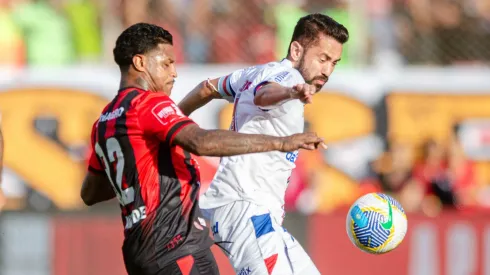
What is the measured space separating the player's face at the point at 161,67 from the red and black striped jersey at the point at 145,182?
190mm

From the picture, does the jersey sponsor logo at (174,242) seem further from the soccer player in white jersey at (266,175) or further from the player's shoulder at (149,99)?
the player's shoulder at (149,99)

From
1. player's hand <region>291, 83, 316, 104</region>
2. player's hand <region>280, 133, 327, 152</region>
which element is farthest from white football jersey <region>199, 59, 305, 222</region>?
player's hand <region>280, 133, 327, 152</region>

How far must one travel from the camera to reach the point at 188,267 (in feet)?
19.9

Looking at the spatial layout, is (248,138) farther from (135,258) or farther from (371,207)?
(371,207)

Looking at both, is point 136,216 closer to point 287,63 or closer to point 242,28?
point 287,63

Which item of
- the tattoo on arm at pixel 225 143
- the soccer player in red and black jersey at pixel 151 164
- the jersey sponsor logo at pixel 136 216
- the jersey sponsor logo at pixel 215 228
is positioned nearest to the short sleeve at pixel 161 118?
the soccer player in red and black jersey at pixel 151 164

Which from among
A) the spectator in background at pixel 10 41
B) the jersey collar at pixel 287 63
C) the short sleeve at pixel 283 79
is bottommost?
the short sleeve at pixel 283 79

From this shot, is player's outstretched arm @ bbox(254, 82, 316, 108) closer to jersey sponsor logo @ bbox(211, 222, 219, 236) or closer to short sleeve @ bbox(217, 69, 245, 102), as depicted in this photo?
short sleeve @ bbox(217, 69, 245, 102)

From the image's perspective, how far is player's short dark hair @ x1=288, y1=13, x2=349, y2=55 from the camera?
687cm

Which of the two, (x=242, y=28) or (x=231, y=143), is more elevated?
(x=242, y=28)

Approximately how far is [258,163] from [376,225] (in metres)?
0.97

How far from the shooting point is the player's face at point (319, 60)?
6828mm

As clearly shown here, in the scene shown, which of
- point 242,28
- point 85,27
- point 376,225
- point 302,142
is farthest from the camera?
point 242,28

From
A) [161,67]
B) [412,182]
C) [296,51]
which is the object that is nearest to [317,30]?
[296,51]
